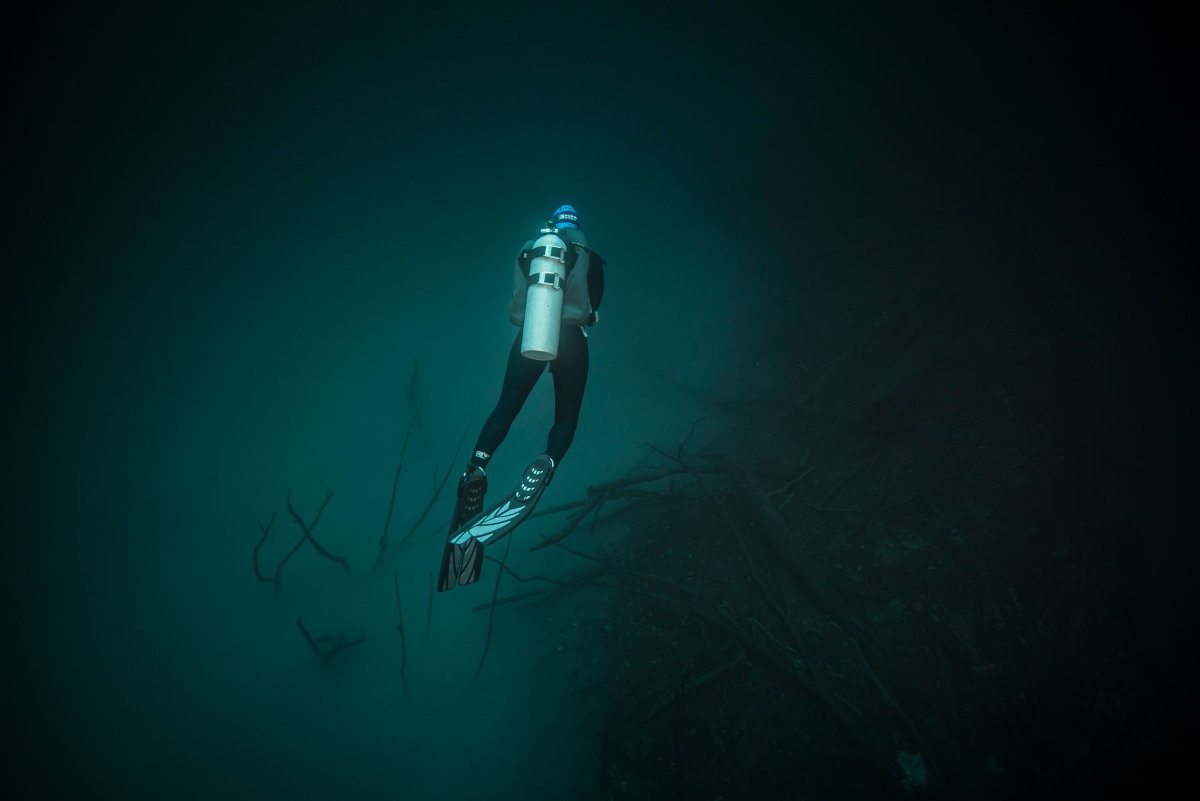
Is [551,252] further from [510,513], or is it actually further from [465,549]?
[465,549]

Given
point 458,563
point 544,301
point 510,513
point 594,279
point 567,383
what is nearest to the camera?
point 544,301

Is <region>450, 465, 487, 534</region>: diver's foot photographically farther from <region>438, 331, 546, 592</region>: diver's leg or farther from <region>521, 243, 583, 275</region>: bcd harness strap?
<region>521, 243, 583, 275</region>: bcd harness strap

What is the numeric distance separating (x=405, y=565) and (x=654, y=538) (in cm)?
374

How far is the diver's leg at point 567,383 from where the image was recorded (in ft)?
10.9

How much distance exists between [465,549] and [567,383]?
4.50 ft

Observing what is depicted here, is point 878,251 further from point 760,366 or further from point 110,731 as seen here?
point 110,731

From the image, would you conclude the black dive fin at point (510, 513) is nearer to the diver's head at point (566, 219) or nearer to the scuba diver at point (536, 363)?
the scuba diver at point (536, 363)

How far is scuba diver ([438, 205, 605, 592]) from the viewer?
269 cm

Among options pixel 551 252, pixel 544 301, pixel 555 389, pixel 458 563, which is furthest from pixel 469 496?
pixel 551 252

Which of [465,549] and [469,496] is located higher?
[469,496]

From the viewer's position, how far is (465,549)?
9.41 feet

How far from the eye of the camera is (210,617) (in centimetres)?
601

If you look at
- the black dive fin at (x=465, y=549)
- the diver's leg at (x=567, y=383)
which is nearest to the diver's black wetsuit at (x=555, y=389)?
the diver's leg at (x=567, y=383)

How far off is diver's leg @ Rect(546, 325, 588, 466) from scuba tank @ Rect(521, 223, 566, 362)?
60cm
